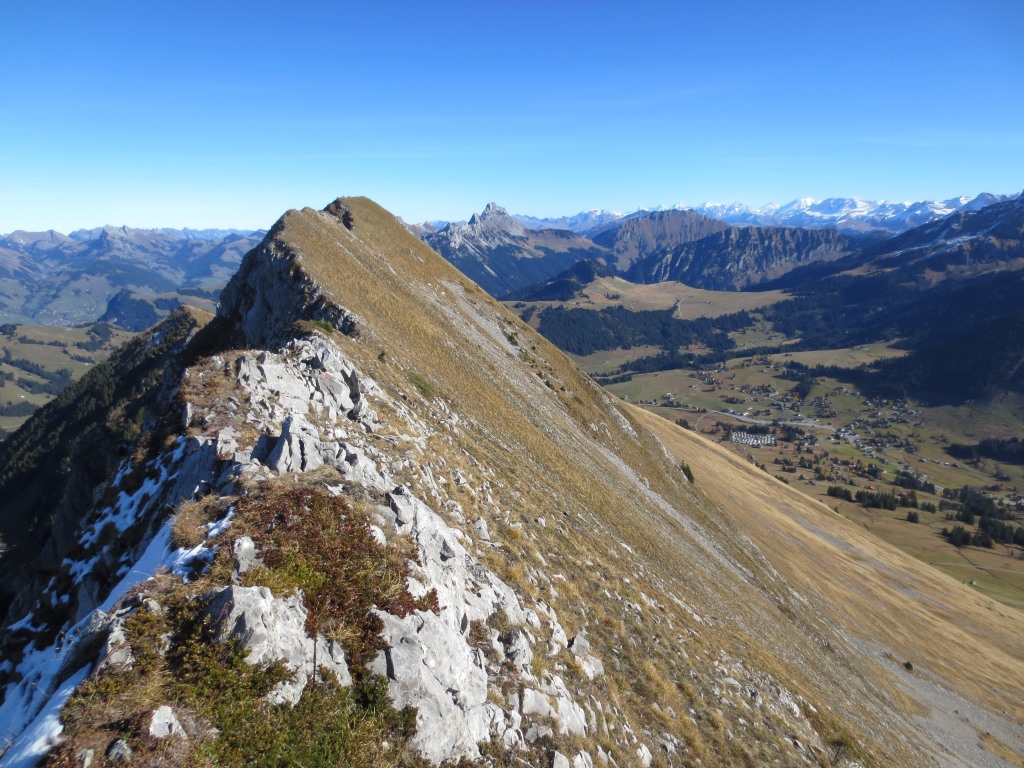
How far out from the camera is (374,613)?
452 inches

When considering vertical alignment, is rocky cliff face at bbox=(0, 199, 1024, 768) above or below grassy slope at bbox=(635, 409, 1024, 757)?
above

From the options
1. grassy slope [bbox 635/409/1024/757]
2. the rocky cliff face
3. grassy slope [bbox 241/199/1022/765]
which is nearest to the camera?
the rocky cliff face

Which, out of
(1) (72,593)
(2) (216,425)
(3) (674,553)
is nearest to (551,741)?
(2) (216,425)

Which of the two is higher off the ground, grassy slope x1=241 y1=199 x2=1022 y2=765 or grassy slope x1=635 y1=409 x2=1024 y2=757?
grassy slope x1=241 y1=199 x2=1022 y2=765

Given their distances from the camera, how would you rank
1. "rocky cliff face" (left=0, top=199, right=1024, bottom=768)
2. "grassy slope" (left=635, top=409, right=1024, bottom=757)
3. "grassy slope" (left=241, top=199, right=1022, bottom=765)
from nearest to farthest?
1. "rocky cliff face" (left=0, top=199, right=1024, bottom=768)
2. "grassy slope" (left=241, top=199, right=1022, bottom=765)
3. "grassy slope" (left=635, top=409, right=1024, bottom=757)

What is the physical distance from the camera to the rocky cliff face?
9055mm

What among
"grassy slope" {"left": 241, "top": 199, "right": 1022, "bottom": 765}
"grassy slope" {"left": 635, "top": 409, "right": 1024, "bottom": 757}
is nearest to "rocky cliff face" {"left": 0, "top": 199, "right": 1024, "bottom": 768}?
"grassy slope" {"left": 241, "top": 199, "right": 1022, "bottom": 765}

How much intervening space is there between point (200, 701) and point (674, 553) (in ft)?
127

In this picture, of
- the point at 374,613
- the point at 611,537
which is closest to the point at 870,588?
the point at 611,537

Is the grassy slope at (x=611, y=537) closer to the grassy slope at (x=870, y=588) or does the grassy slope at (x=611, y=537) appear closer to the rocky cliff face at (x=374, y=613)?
the rocky cliff face at (x=374, y=613)

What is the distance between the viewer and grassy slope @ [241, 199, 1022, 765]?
20219mm

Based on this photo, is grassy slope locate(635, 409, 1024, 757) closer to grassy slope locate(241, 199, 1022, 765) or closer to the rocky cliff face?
grassy slope locate(241, 199, 1022, 765)

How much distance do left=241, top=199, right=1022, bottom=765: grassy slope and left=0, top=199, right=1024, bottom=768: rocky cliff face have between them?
25 cm

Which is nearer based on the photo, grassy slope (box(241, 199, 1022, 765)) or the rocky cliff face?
the rocky cliff face
